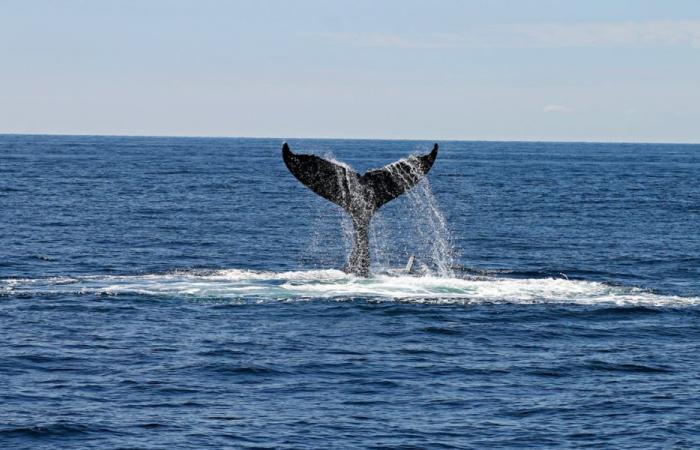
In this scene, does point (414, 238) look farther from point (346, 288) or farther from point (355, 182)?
point (355, 182)

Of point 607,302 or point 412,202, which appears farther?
point 412,202

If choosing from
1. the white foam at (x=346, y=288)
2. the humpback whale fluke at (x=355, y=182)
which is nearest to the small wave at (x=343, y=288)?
the white foam at (x=346, y=288)

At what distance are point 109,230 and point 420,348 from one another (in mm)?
26841

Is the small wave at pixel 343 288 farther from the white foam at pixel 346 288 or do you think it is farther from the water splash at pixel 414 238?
the water splash at pixel 414 238

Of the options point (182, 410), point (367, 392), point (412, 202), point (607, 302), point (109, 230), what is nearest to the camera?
point (182, 410)

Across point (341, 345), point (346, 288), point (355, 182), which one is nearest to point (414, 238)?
point (346, 288)

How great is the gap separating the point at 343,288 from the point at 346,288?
0.06 metres

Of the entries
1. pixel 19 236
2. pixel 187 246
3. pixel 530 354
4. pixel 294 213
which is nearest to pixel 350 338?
pixel 530 354

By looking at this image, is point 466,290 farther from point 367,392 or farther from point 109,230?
point 109,230

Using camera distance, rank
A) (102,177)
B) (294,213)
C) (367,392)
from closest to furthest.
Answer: (367,392)
(294,213)
(102,177)

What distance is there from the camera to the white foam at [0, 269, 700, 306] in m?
25.8

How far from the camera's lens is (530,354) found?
69.7 ft

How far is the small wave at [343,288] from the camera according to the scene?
25.8 m

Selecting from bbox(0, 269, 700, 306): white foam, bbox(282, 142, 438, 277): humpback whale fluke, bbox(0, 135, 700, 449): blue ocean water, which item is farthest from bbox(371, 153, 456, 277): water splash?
bbox(0, 269, 700, 306): white foam
